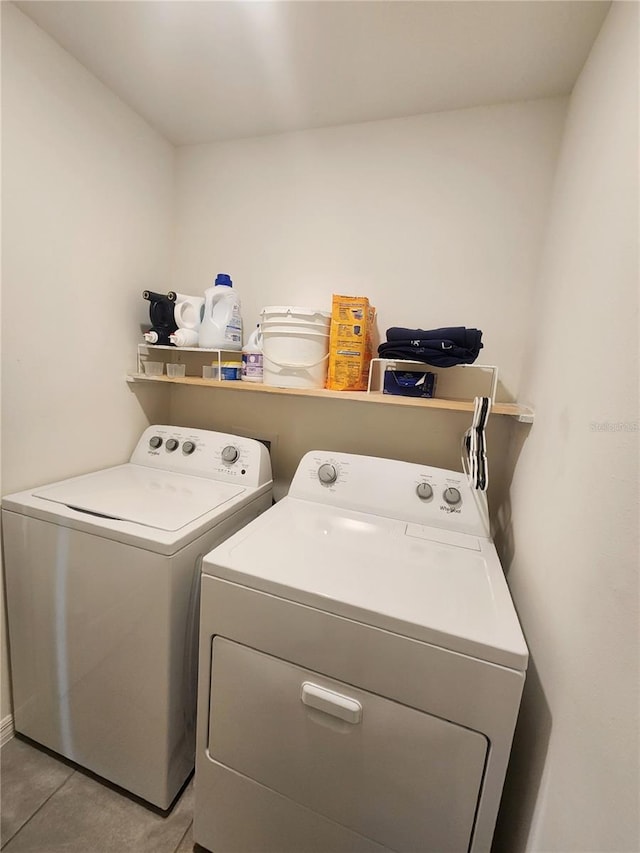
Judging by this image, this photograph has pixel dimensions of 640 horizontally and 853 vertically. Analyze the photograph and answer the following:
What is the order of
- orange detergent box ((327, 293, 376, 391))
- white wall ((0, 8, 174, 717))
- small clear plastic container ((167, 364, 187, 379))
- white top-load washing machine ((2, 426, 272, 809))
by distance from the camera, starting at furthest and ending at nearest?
small clear plastic container ((167, 364, 187, 379))
orange detergent box ((327, 293, 376, 391))
white wall ((0, 8, 174, 717))
white top-load washing machine ((2, 426, 272, 809))

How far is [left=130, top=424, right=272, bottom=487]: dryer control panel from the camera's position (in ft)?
4.65

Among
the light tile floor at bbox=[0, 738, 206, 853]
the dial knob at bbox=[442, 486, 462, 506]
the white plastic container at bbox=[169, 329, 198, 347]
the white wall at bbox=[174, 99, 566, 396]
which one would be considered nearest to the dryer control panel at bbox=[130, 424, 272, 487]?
the white plastic container at bbox=[169, 329, 198, 347]

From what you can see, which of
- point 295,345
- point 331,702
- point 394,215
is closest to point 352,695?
point 331,702

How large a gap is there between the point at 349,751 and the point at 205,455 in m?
1.05

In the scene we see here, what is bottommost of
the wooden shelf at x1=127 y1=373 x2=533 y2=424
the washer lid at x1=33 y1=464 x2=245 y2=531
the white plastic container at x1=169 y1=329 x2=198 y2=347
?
the washer lid at x1=33 y1=464 x2=245 y2=531

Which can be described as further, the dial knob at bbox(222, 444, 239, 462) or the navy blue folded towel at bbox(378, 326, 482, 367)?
the dial knob at bbox(222, 444, 239, 462)

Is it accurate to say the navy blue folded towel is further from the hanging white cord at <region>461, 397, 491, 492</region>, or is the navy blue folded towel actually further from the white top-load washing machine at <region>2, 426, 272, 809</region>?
the white top-load washing machine at <region>2, 426, 272, 809</region>

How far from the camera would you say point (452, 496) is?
1.17m

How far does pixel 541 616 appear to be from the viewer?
79 cm

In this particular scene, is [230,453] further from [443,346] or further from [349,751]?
[349,751]

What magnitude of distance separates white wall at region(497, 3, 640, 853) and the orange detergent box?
0.55 meters

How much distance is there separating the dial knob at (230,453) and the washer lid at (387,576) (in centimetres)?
36

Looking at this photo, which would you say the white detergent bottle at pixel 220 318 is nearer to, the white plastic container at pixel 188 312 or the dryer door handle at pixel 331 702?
the white plastic container at pixel 188 312

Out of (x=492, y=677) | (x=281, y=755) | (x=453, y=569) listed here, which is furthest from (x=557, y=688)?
(x=281, y=755)
